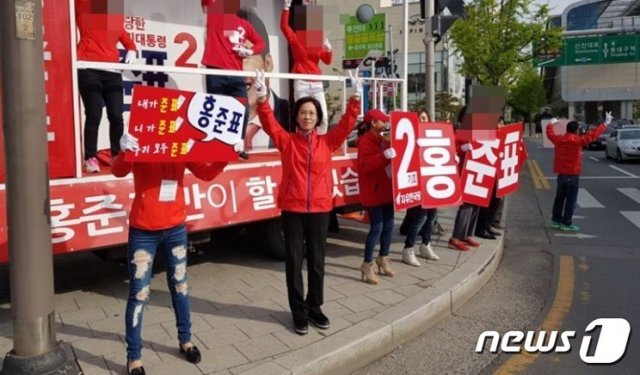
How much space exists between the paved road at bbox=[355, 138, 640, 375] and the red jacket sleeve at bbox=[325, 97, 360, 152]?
168 cm

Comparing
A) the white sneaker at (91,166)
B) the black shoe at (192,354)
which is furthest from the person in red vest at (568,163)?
the black shoe at (192,354)

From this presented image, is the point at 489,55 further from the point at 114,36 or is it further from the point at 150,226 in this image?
the point at 150,226

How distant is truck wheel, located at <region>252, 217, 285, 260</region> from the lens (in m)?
6.15

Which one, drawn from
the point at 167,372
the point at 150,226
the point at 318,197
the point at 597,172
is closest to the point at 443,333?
the point at 318,197

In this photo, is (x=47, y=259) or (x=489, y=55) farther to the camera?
(x=489, y=55)

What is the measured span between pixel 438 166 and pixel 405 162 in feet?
2.66

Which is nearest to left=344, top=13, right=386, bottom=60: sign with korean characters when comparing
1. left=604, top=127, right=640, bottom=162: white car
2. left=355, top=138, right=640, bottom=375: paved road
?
left=355, top=138, right=640, bottom=375: paved road

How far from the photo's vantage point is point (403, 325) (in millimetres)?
4375

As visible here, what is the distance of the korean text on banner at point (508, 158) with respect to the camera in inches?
294

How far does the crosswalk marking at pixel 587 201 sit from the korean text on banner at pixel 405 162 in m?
7.01

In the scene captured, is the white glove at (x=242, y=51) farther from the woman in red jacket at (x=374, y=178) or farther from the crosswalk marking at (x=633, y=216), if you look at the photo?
the crosswalk marking at (x=633, y=216)

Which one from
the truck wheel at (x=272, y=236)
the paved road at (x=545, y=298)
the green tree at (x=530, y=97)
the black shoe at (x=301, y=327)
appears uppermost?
the green tree at (x=530, y=97)

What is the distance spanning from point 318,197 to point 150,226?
1265mm

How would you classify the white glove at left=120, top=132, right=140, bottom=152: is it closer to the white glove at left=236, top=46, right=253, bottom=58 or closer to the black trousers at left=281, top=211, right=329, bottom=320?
the black trousers at left=281, top=211, right=329, bottom=320
